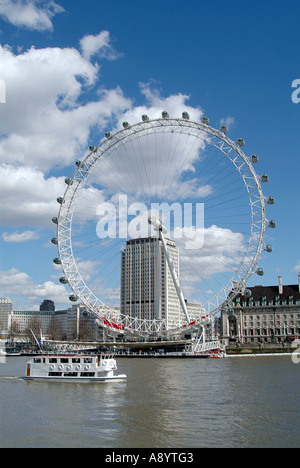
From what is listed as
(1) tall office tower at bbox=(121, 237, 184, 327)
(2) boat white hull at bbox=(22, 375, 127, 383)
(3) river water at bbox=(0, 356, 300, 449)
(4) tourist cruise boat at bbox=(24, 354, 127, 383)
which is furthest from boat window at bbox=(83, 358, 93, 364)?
(1) tall office tower at bbox=(121, 237, 184, 327)

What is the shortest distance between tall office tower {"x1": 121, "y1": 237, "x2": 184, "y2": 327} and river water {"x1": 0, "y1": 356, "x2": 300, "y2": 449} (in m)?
136

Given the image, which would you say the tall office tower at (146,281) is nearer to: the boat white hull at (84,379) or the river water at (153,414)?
the boat white hull at (84,379)

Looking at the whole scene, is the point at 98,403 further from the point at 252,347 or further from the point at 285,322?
the point at 285,322

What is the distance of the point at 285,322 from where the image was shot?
111 metres

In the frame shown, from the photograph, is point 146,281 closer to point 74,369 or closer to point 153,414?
point 74,369

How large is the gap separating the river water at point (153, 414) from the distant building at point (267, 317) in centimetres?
6995

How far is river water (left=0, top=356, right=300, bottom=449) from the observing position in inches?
845

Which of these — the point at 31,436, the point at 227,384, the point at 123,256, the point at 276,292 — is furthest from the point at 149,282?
the point at 31,436

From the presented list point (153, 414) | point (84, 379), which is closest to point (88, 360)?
point (84, 379)

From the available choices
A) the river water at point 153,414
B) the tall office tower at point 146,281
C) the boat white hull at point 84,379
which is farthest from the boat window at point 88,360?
the tall office tower at point 146,281

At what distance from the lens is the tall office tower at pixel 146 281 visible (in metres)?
180

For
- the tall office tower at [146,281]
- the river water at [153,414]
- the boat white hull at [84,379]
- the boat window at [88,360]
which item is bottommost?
the boat white hull at [84,379]

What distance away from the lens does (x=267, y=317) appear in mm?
112312

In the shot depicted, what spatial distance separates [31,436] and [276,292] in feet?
322
